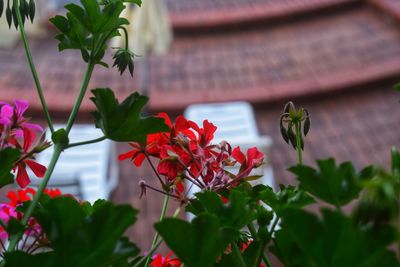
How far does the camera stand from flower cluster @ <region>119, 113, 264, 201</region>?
0.82 m

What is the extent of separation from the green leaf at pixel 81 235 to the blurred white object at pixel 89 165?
159 inches

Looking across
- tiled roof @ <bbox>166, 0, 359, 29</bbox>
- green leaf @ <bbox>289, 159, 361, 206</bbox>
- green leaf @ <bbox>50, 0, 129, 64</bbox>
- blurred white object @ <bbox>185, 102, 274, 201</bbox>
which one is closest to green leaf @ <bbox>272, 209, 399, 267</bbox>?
green leaf @ <bbox>289, 159, 361, 206</bbox>

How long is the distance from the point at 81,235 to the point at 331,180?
0.76 feet

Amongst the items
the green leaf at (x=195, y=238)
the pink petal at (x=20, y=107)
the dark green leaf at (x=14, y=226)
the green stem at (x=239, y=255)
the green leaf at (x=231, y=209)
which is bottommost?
the green stem at (x=239, y=255)

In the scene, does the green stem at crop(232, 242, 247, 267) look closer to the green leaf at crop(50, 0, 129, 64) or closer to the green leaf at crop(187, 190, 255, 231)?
the green leaf at crop(187, 190, 255, 231)

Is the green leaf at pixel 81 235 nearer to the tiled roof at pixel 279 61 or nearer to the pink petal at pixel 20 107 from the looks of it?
the pink petal at pixel 20 107

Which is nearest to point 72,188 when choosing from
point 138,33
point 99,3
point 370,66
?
point 138,33

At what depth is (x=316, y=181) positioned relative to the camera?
26.6 inches

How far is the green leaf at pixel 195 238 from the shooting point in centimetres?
67

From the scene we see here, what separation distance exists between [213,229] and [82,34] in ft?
0.95

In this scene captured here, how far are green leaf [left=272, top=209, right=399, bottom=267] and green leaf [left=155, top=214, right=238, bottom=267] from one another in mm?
66

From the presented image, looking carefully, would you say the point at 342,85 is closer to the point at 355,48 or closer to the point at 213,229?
the point at 355,48

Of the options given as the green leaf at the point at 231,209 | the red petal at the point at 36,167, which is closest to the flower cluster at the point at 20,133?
the red petal at the point at 36,167

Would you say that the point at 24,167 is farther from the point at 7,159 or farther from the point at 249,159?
the point at 249,159
